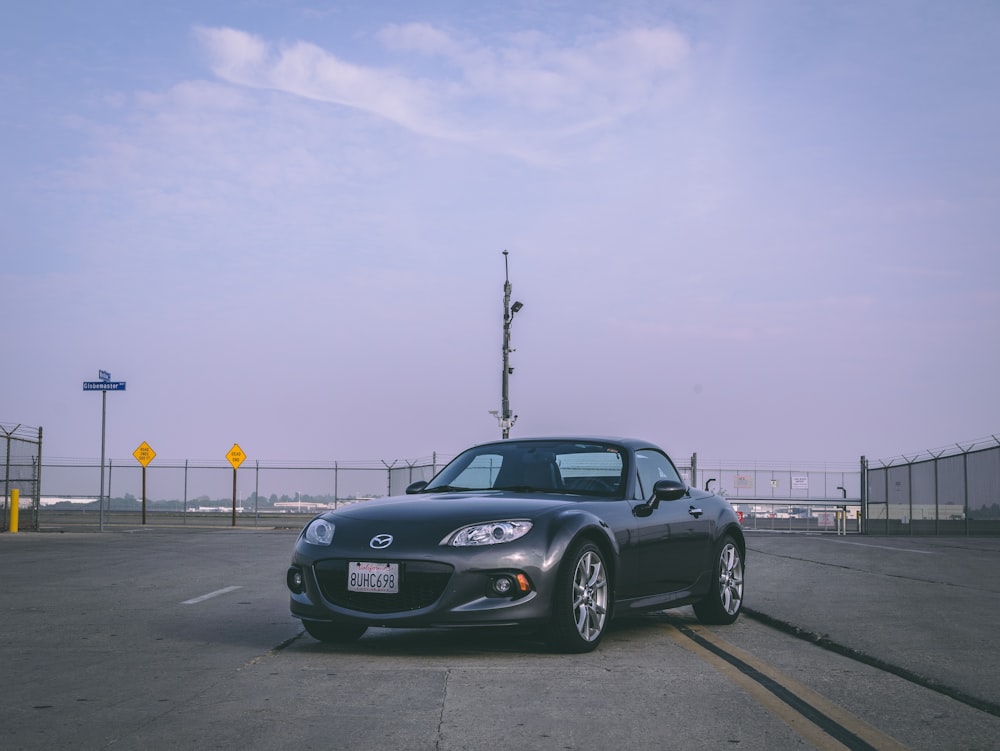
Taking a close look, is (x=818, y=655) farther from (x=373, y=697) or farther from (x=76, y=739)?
(x=76, y=739)

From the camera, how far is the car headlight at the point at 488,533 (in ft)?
23.0

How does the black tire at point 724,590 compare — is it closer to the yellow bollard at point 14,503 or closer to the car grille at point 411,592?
the car grille at point 411,592

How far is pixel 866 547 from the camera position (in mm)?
19656

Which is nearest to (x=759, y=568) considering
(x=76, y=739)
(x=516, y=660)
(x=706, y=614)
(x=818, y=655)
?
(x=706, y=614)

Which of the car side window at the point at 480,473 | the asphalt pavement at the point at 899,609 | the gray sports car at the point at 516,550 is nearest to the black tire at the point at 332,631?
the gray sports car at the point at 516,550

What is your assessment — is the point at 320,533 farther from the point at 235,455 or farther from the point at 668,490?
the point at 235,455

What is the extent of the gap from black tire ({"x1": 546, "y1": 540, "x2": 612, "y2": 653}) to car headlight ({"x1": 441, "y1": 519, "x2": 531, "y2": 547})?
1.12 feet

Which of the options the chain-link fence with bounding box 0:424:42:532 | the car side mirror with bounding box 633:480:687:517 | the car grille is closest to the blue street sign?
the chain-link fence with bounding box 0:424:42:532

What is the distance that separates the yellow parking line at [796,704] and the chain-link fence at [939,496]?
23.4 meters

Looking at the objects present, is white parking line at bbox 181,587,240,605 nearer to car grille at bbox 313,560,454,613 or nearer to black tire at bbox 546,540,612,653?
car grille at bbox 313,560,454,613

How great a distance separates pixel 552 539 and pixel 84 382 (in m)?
26.2

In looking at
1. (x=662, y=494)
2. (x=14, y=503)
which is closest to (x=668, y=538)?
(x=662, y=494)

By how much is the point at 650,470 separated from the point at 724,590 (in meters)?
1.12

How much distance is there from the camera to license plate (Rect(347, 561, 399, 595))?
22.8 feet
